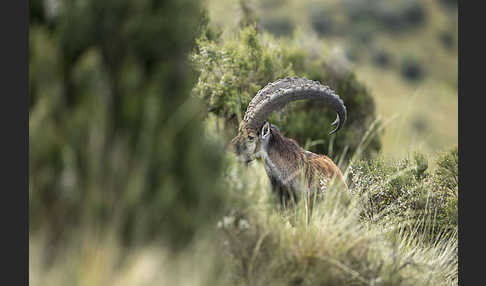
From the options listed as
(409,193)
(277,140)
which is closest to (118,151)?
(277,140)

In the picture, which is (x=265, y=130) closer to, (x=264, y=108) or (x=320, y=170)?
(x=264, y=108)

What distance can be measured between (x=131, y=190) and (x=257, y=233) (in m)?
1.59

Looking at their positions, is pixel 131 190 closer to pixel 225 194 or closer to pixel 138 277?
pixel 138 277

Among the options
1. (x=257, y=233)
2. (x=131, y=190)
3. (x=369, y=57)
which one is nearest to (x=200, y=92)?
(x=257, y=233)

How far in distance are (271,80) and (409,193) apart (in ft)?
10.7

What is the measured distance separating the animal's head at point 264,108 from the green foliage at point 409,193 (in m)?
1.23

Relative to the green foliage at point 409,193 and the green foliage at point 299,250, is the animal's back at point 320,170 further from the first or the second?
the green foliage at point 299,250

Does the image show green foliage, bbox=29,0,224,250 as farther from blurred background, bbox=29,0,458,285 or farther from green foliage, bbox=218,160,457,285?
green foliage, bbox=218,160,457,285

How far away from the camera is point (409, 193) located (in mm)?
7145

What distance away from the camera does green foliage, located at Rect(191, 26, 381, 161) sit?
828 cm

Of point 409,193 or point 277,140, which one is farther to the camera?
point 409,193

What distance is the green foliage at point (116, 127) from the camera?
128 inches

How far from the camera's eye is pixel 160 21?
3.59 metres

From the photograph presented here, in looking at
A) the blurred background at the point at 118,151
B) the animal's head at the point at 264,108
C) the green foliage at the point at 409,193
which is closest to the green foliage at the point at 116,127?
the blurred background at the point at 118,151
